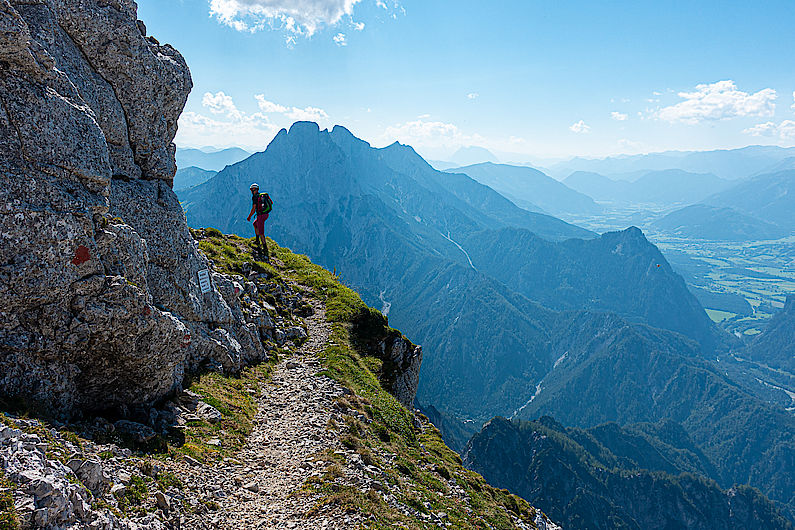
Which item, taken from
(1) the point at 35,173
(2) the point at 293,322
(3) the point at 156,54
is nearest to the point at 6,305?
(1) the point at 35,173

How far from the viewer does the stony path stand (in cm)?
1204

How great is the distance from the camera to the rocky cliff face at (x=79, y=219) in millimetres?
11000

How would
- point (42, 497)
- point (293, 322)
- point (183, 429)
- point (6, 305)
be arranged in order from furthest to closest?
point (293, 322) < point (183, 429) < point (6, 305) < point (42, 497)

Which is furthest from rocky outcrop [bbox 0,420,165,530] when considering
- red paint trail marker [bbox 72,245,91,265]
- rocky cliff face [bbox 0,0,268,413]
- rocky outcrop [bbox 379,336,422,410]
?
rocky outcrop [bbox 379,336,422,410]

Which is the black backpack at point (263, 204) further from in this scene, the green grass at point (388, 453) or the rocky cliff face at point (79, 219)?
the rocky cliff face at point (79, 219)

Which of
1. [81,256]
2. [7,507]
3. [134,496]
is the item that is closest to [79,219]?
[81,256]

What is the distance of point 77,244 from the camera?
12000mm

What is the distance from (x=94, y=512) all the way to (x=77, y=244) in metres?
7.63

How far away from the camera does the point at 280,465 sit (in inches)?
592

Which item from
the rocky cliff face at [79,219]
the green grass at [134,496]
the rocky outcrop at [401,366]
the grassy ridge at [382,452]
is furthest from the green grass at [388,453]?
the rocky cliff face at [79,219]

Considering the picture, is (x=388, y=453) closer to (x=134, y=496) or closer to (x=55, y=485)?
(x=134, y=496)

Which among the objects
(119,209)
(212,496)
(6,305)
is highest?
(119,209)

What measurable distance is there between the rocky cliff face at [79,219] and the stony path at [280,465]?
4.04 m

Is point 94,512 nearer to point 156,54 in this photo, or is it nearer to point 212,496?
point 212,496
